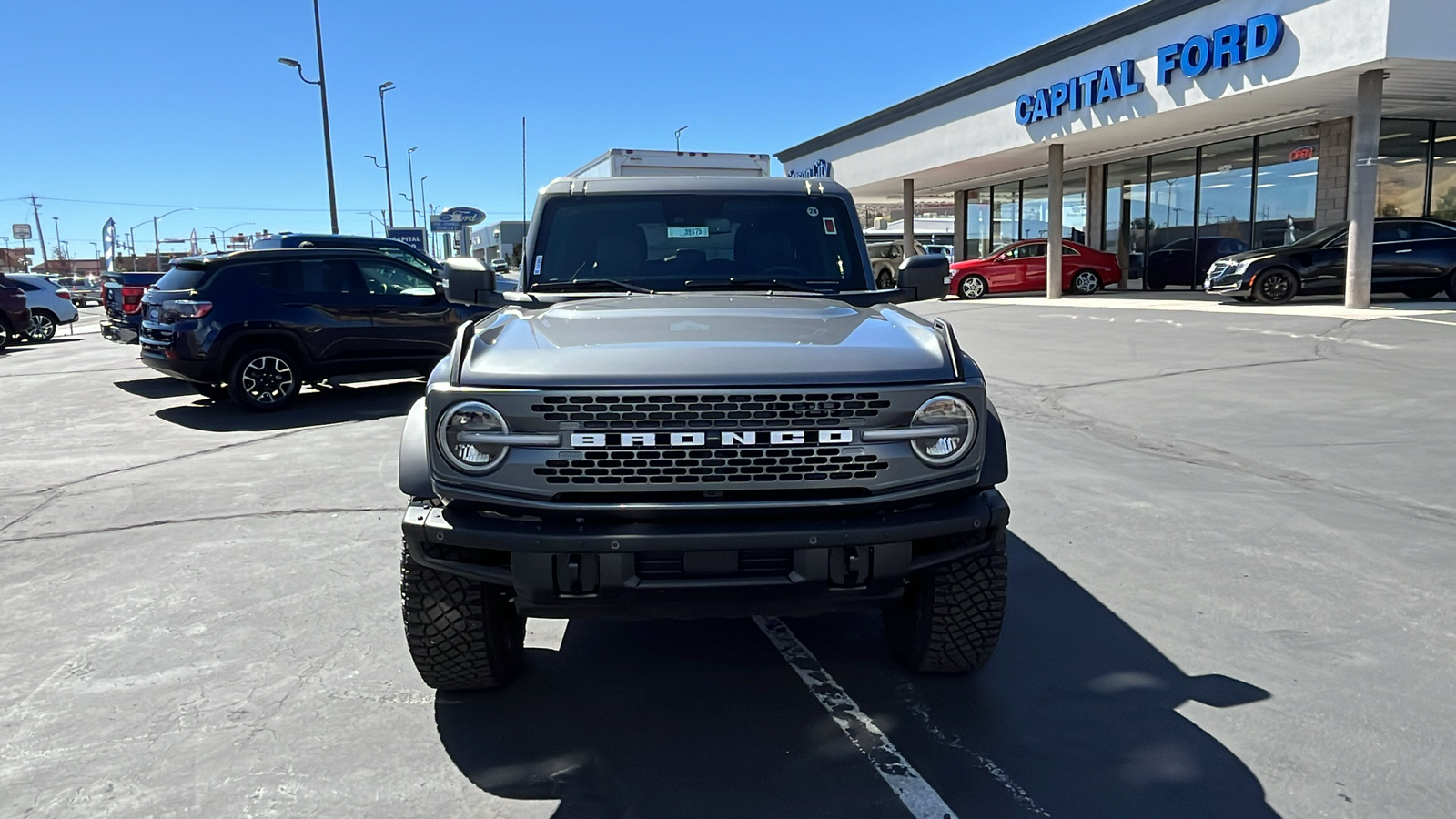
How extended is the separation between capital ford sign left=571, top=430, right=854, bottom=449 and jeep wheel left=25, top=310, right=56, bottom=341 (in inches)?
927

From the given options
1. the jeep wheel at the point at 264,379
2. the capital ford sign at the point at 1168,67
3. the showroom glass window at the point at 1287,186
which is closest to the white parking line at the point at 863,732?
the jeep wheel at the point at 264,379

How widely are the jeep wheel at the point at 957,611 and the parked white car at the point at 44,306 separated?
2357 cm

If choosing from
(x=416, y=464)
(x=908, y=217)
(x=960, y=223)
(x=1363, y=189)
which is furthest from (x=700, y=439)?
(x=960, y=223)

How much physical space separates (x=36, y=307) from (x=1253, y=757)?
25380 millimetres

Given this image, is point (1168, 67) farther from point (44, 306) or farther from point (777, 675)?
point (44, 306)

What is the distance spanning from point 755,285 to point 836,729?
2.09m

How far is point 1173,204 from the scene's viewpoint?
961 inches

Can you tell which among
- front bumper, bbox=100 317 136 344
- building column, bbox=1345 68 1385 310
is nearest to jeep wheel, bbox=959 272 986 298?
building column, bbox=1345 68 1385 310

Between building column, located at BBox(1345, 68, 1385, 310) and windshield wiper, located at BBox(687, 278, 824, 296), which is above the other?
building column, located at BBox(1345, 68, 1385, 310)

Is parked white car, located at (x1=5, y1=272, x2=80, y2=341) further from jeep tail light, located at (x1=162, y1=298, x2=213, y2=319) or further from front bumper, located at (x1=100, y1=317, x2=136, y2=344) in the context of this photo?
jeep tail light, located at (x1=162, y1=298, x2=213, y2=319)

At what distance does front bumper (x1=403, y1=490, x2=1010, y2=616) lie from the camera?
2.77m

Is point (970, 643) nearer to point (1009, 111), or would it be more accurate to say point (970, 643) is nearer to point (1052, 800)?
point (1052, 800)

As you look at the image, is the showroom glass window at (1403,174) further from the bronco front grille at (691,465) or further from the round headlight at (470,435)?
the round headlight at (470,435)

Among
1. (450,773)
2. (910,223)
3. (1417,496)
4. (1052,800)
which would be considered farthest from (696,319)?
(910,223)
